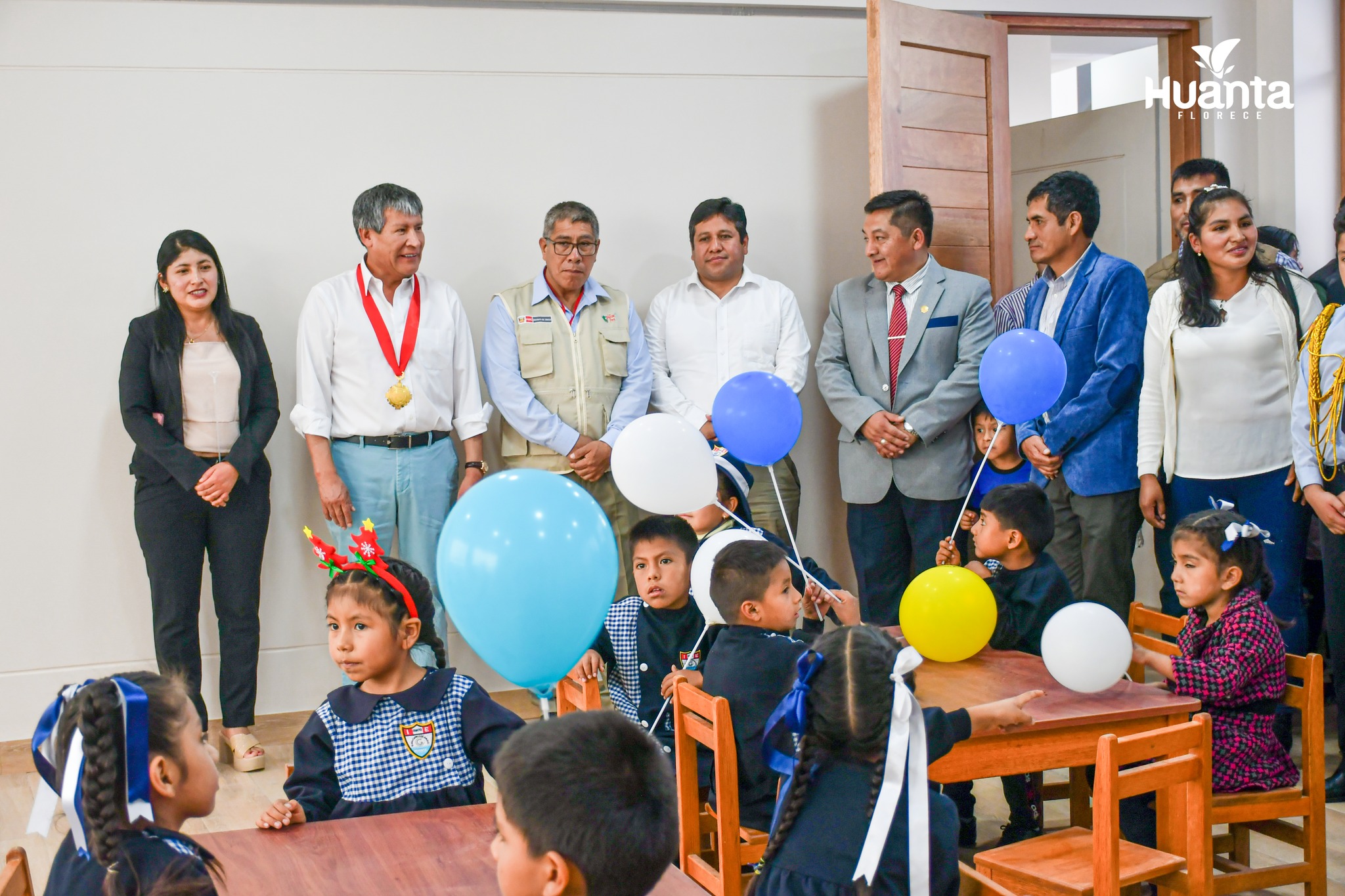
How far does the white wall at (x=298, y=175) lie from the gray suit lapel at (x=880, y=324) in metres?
0.59

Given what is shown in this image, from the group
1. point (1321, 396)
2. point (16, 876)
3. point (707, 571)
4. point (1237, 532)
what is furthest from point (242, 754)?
point (1321, 396)

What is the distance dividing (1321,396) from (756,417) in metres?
1.60

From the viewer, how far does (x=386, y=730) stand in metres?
2.08

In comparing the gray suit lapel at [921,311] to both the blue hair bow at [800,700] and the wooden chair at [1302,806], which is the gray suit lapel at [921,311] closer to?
the wooden chair at [1302,806]

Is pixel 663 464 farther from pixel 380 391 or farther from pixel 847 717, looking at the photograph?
pixel 380 391

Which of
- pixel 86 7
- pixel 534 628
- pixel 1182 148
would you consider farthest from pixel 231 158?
pixel 1182 148

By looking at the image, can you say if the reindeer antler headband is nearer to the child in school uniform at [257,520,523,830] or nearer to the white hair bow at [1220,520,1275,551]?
the child in school uniform at [257,520,523,830]

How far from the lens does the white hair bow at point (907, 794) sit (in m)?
1.62

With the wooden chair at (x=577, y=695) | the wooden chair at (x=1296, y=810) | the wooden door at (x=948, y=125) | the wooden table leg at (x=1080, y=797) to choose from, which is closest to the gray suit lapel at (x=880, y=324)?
the wooden door at (x=948, y=125)

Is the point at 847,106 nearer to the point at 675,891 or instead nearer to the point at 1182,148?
the point at 1182,148

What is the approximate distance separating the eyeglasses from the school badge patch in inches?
90.4

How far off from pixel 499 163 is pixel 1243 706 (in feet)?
10.2

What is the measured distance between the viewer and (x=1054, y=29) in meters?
4.91

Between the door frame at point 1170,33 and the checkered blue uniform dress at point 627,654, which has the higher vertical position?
the door frame at point 1170,33
